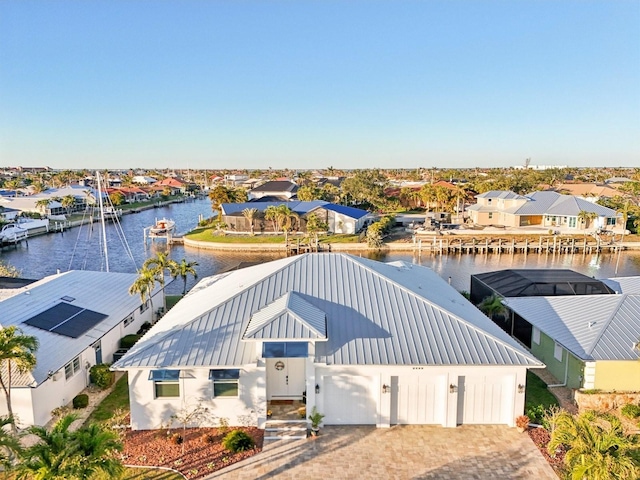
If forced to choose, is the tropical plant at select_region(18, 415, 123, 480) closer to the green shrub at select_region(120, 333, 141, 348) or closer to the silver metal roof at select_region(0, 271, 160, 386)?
the silver metal roof at select_region(0, 271, 160, 386)

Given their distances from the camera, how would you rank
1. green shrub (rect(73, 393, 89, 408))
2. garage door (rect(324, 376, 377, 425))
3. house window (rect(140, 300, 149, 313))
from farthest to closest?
house window (rect(140, 300, 149, 313)), green shrub (rect(73, 393, 89, 408)), garage door (rect(324, 376, 377, 425))

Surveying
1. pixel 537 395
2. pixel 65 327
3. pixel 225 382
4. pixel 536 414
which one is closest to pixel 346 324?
pixel 225 382

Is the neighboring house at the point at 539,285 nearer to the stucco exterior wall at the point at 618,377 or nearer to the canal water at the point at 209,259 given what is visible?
the stucco exterior wall at the point at 618,377

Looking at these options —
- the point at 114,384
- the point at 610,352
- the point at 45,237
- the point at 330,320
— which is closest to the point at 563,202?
the point at 610,352

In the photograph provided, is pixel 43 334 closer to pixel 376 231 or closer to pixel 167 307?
pixel 167 307

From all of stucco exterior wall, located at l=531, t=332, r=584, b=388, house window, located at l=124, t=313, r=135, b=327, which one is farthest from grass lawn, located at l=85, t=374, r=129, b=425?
stucco exterior wall, located at l=531, t=332, r=584, b=388

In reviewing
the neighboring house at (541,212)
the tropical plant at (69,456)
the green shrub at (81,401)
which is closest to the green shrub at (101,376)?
the green shrub at (81,401)

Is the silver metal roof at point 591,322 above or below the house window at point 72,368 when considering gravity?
above
